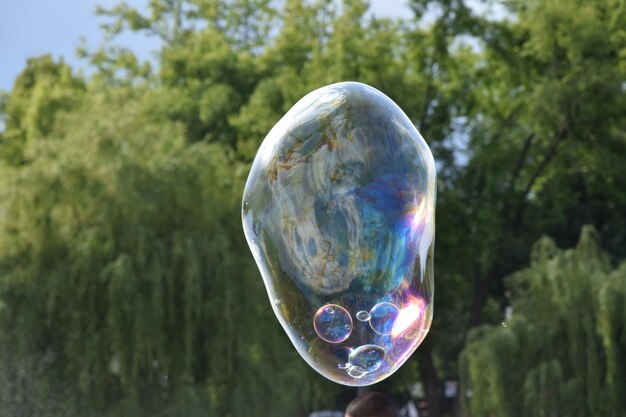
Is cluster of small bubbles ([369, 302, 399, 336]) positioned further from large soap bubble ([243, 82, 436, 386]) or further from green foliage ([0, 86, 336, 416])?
green foliage ([0, 86, 336, 416])

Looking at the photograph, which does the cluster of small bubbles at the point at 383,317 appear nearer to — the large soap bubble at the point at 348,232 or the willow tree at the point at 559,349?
the large soap bubble at the point at 348,232

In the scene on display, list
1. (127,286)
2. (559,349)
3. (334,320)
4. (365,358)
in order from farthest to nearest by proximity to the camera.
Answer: (559,349) → (127,286) → (365,358) → (334,320)

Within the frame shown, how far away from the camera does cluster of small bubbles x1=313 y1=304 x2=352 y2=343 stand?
607 centimetres

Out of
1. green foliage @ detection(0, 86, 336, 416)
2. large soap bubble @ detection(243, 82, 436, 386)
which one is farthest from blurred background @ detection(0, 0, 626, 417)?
large soap bubble @ detection(243, 82, 436, 386)

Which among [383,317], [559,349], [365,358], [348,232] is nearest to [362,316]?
[383,317]

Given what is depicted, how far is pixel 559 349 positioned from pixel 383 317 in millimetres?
14883

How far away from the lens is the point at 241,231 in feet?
66.2

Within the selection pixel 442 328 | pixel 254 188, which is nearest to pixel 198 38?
pixel 442 328

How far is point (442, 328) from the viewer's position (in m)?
31.8

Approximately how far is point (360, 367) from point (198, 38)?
27.2 metres

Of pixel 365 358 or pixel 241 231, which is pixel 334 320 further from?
pixel 241 231

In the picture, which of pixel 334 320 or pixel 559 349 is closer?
pixel 334 320

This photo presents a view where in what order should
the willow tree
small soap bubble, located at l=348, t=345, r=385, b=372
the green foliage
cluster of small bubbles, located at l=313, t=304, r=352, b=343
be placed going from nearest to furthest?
cluster of small bubbles, located at l=313, t=304, r=352, b=343 < small soap bubble, located at l=348, t=345, r=385, b=372 < the green foliage < the willow tree

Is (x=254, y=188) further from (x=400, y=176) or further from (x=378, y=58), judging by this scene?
(x=378, y=58)
